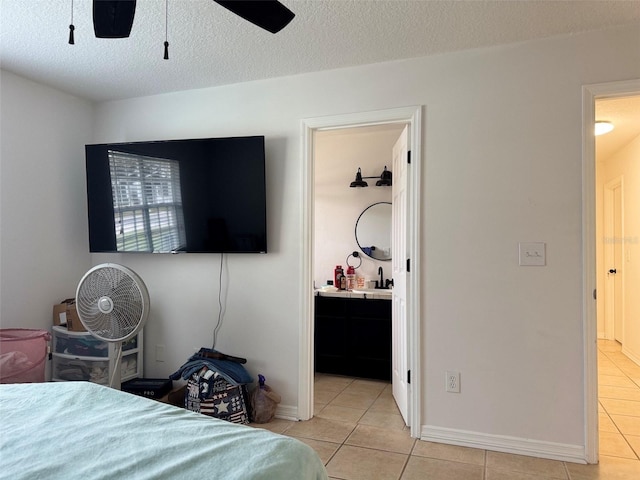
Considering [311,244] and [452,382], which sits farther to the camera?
[311,244]

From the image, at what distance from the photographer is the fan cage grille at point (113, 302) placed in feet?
8.40

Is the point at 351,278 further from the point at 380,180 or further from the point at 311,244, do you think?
the point at 311,244

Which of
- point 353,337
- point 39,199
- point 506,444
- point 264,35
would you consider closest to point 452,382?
point 506,444

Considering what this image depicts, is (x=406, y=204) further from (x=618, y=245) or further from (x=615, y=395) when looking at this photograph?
(x=618, y=245)

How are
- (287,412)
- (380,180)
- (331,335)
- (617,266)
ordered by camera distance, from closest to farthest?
(287,412), (331,335), (380,180), (617,266)

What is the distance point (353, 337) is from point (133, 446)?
2.95 m

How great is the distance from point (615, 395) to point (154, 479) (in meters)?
3.81

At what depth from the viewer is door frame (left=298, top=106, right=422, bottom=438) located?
2645mm

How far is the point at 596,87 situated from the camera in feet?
7.72

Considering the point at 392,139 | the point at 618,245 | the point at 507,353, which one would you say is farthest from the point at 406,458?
the point at 618,245

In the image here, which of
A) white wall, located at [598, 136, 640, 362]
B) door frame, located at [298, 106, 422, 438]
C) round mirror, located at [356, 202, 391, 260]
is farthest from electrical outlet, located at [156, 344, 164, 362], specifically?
white wall, located at [598, 136, 640, 362]

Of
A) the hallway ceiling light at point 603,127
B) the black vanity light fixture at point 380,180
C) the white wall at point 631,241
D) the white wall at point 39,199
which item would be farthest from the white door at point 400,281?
the white wall at point 631,241

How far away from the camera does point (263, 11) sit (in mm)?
1399

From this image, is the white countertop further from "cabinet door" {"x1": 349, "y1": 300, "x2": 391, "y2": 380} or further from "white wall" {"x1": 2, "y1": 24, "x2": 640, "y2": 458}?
"white wall" {"x1": 2, "y1": 24, "x2": 640, "y2": 458}
